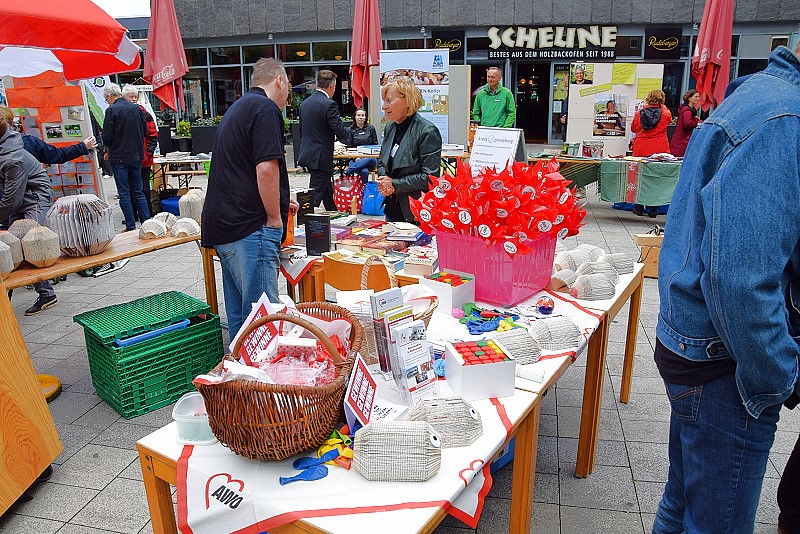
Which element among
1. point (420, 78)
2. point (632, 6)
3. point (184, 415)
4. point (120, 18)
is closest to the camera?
point (184, 415)

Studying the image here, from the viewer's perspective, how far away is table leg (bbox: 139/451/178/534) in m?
1.53

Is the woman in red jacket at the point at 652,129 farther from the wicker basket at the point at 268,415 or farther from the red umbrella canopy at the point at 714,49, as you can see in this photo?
the wicker basket at the point at 268,415

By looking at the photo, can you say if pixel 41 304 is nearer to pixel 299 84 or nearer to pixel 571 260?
pixel 571 260

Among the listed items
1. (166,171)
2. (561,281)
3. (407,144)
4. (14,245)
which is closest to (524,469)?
(561,281)

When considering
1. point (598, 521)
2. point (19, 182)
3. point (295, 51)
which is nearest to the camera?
point (598, 521)

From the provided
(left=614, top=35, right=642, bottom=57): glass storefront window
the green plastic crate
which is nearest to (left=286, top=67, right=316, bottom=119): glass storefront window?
(left=614, top=35, right=642, bottom=57): glass storefront window

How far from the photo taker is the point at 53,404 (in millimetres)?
3455

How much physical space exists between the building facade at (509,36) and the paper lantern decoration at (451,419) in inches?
473

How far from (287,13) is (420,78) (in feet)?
28.5

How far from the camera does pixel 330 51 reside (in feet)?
50.2

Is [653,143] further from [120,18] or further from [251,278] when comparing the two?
[120,18]

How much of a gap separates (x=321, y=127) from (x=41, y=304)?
347cm

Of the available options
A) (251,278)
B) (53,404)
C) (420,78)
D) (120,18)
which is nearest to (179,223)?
(251,278)

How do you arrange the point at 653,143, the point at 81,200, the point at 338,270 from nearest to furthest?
the point at 338,270 < the point at 81,200 < the point at 653,143
